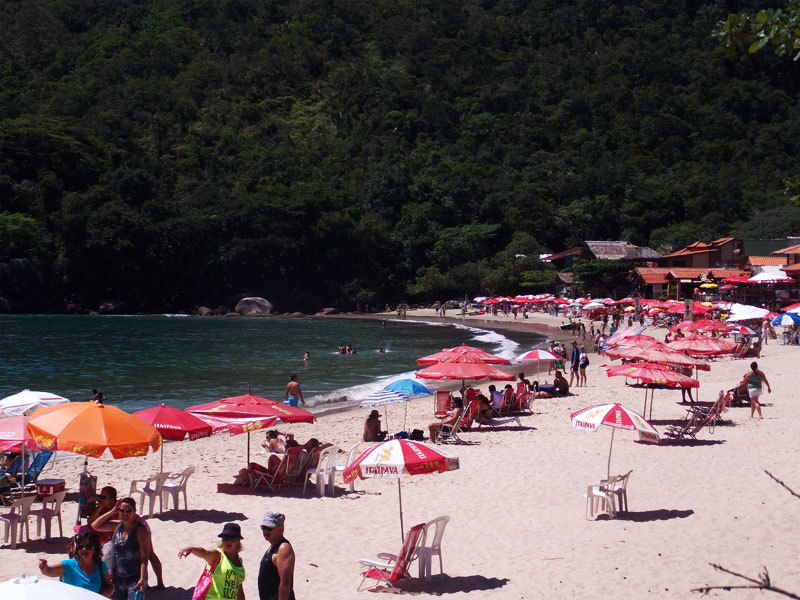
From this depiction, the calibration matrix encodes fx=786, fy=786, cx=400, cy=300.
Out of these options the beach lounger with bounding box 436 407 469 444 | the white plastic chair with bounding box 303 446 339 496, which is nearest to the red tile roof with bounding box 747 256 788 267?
the beach lounger with bounding box 436 407 469 444

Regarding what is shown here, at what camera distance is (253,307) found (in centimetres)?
7444

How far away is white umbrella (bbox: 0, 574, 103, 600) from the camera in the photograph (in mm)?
3182

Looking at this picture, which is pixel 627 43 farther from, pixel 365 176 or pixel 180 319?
pixel 180 319

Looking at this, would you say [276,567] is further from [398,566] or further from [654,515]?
[654,515]

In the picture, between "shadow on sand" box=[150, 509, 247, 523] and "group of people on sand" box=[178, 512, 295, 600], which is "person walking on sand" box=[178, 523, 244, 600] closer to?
"group of people on sand" box=[178, 512, 295, 600]

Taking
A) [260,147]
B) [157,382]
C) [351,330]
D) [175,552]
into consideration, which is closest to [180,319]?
[351,330]

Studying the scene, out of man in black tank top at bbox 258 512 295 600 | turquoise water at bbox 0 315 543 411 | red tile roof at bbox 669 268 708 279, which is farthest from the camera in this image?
red tile roof at bbox 669 268 708 279

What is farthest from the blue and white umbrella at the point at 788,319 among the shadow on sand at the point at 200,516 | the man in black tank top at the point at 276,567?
the man in black tank top at the point at 276,567

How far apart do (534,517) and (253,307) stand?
6723cm

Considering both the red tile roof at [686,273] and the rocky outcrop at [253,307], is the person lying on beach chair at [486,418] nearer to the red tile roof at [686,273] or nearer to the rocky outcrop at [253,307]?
the red tile roof at [686,273]

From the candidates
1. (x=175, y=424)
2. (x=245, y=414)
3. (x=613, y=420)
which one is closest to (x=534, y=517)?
(x=613, y=420)

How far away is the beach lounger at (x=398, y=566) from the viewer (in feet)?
23.3

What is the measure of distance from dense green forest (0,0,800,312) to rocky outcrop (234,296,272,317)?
2.48m

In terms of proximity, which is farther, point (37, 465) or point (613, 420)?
point (37, 465)
